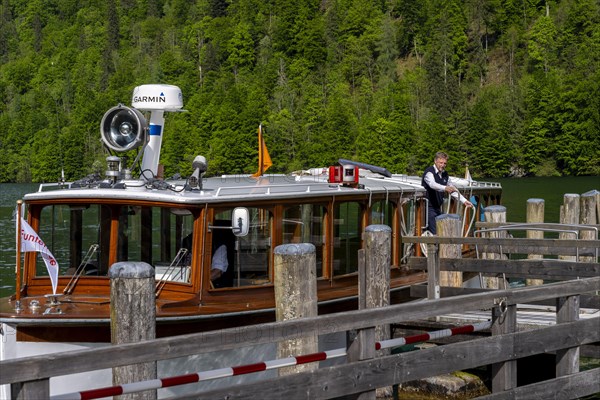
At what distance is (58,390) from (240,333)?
4.68m

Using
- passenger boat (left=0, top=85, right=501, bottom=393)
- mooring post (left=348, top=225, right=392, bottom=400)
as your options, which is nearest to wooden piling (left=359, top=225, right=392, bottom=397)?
mooring post (left=348, top=225, right=392, bottom=400)

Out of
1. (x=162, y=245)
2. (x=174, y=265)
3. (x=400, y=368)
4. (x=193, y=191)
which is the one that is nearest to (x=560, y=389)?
(x=400, y=368)

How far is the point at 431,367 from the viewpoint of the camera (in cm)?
809

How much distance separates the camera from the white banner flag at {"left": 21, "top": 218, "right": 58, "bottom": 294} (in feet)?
37.0

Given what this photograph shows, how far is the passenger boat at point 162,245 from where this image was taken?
11.6m

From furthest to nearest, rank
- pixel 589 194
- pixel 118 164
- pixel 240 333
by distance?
pixel 589 194
pixel 118 164
pixel 240 333

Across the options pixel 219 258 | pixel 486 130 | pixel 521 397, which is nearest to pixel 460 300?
pixel 521 397

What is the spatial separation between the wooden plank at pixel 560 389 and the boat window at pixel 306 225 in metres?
4.94

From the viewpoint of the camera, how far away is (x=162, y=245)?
13.1 metres

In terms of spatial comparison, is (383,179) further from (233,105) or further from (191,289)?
(233,105)

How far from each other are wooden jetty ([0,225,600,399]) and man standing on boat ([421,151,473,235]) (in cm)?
446

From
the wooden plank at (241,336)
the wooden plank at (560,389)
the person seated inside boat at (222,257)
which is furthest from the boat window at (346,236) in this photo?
the wooden plank at (241,336)

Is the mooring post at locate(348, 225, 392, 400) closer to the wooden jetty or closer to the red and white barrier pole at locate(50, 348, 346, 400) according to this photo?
the wooden jetty

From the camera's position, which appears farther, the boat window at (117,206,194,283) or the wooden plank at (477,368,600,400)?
the boat window at (117,206,194,283)
